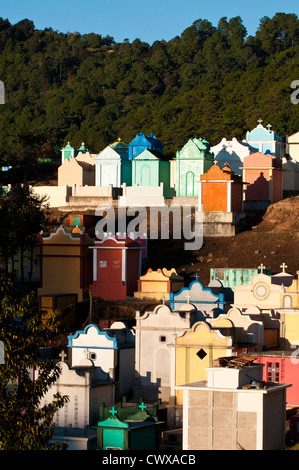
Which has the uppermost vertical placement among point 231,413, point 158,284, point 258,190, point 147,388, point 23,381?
point 258,190

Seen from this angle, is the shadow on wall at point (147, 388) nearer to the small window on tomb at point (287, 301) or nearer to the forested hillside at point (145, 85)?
the small window on tomb at point (287, 301)

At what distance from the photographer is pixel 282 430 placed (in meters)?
30.1

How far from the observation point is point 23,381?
26.0m

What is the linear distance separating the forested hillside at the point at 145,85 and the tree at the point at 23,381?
172ft

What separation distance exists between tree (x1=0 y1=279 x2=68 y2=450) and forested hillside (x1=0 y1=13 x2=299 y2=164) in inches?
2058

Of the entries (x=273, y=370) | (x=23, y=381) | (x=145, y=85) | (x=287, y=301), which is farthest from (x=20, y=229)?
(x=145, y=85)

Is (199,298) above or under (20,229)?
under

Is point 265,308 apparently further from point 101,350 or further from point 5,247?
point 5,247

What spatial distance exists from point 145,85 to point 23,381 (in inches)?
4152

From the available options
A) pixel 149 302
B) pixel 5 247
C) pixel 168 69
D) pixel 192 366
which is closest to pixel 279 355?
pixel 192 366

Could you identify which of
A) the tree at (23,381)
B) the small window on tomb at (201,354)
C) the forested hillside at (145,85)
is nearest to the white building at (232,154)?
the forested hillside at (145,85)

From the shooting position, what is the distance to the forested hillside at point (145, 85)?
85.9 m

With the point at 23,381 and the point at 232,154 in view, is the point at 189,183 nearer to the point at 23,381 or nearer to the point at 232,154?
the point at 232,154

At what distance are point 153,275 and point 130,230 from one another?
28.1 feet
